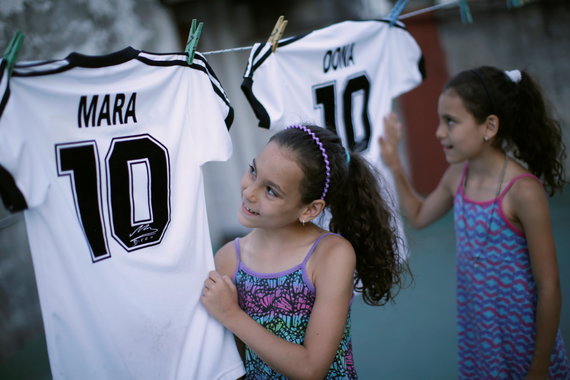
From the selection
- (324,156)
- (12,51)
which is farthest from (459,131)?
(12,51)

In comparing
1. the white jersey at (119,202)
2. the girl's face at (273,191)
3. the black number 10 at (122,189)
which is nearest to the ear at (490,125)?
the girl's face at (273,191)

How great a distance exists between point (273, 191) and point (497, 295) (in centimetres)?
102

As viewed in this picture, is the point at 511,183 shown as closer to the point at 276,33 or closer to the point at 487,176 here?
the point at 487,176

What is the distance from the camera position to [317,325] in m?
1.35

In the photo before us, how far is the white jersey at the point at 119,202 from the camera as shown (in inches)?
47.9

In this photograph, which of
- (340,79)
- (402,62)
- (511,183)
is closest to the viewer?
(511,183)

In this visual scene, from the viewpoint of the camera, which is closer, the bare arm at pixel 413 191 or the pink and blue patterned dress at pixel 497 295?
the pink and blue patterned dress at pixel 497 295

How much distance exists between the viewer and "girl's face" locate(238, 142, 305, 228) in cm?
141

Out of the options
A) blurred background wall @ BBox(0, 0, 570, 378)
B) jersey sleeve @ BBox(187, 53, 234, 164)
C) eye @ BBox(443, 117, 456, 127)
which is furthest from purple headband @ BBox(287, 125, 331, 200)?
blurred background wall @ BBox(0, 0, 570, 378)

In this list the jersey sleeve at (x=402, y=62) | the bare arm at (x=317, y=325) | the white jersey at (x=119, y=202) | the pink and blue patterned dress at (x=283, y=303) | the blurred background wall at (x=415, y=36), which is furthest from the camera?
the blurred background wall at (x=415, y=36)

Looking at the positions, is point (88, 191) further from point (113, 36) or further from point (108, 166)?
point (113, 36)

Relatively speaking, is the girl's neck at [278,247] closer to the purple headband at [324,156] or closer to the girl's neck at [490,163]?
the purple headband at [324,156]

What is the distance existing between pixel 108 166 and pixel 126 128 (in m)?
0.12
